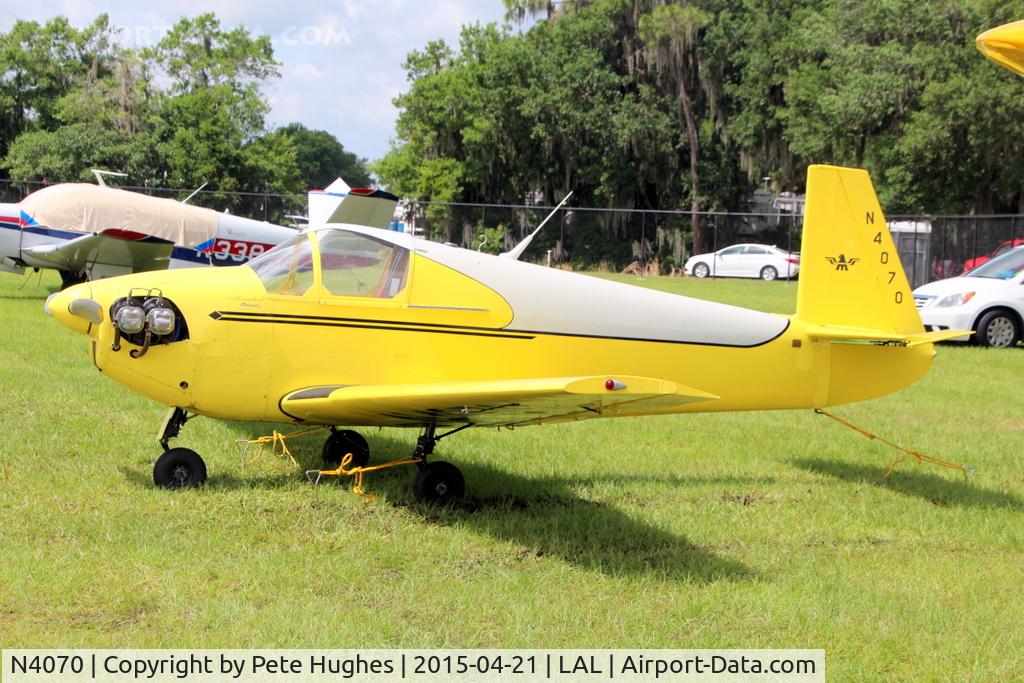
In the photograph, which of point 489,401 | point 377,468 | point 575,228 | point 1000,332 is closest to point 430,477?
point 377,468

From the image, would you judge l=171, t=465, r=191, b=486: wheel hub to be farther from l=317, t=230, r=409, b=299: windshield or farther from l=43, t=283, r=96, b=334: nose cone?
l=317, t=230, r=409, b=299: windshield

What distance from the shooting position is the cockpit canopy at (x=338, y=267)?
646 cm

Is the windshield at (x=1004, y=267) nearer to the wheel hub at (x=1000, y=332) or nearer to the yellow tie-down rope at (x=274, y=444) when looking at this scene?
the wheel hub at (x=1000, y=332)

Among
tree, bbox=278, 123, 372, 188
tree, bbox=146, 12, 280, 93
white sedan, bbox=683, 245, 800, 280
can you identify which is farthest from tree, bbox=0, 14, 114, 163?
tree, bbox=278, 123, 372, 188

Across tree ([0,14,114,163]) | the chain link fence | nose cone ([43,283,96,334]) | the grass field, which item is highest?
tree ([0,14,114,163])

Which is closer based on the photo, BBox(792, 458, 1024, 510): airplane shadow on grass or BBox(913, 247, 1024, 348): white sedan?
BBox(792, 458, 1024, 510): airplane shadow on grass

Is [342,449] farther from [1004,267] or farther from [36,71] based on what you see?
[36,71]

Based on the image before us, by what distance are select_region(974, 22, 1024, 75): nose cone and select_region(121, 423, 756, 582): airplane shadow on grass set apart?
4.01 meters

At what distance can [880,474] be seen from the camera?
776 centimetres

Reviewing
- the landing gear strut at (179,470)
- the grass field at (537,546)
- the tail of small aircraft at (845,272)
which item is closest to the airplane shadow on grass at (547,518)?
the grass field at (537,546)

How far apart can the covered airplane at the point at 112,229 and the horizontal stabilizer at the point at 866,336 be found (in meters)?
12.5

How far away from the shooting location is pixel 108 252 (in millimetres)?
17141

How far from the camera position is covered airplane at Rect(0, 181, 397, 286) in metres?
17.2

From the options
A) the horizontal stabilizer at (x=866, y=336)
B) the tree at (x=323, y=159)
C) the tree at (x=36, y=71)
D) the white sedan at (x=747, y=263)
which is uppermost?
the tree at (x=323, y=159)
